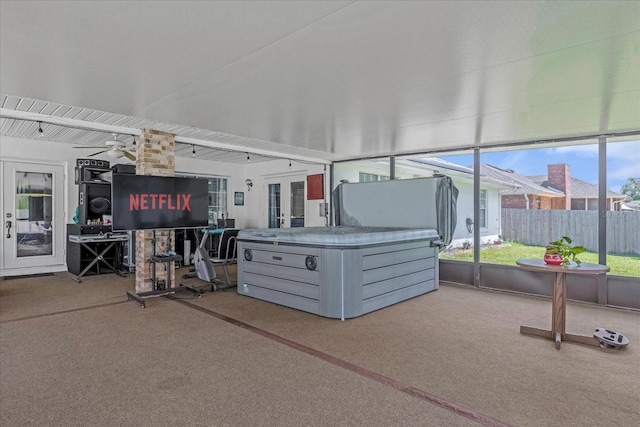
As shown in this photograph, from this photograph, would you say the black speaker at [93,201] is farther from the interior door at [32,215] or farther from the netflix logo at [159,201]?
the netflix logo at [159,201]

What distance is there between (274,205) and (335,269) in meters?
5.60

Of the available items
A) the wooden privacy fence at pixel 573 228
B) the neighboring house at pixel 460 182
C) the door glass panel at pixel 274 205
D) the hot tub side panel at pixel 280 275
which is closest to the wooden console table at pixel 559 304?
the wooden privacy fence at pixel 573 228

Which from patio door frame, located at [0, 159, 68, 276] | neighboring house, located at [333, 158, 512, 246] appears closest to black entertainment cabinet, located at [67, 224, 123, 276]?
patio door frame, located at [0, 159, 68, 276]

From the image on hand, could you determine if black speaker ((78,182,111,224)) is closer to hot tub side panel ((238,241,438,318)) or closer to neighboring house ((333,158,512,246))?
hot tub side panel ((238,241,438,318))

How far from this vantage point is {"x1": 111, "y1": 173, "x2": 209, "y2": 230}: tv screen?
4.43 meters

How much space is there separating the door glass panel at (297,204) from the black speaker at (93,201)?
3.93 metres

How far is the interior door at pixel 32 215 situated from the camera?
6.45 metres

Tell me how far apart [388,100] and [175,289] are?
3.63 m

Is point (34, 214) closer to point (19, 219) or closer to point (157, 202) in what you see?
point (19, 219)

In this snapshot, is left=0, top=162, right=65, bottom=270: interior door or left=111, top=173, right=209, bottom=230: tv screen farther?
left=0, top=162, right=65, bottom=270: interior door

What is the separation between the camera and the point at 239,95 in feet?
12.0

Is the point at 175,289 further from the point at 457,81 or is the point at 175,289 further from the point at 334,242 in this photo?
the point at 457,81

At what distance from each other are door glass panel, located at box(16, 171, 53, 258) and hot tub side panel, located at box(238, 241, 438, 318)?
172 inches

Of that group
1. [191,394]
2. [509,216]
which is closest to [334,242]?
[191,394]
